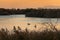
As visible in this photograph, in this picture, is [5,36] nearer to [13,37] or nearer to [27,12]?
[13,37]

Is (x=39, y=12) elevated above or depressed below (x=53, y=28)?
below

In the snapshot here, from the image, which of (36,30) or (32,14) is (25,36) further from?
(32,14)

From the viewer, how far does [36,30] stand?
35.9 ft

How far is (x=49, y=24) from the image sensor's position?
33.9ft

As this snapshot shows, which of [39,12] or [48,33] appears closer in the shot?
[48,33]

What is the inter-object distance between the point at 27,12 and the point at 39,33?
3740 centimetres

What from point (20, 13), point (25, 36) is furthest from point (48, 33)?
point (20, 13)

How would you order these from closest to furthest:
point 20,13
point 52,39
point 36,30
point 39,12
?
point 52,39 → point 36,30 → point 39,12 → point 20,13

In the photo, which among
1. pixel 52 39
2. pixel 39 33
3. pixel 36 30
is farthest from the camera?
pixel 36 30

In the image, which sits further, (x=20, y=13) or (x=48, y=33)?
(x=20, y=13)

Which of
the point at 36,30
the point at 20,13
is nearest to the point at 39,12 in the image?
the point at 20,13

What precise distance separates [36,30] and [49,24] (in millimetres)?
796

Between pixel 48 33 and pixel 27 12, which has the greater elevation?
pixel 48 33

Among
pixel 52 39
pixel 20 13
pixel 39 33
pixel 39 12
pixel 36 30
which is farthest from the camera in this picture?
pixel 20 13
